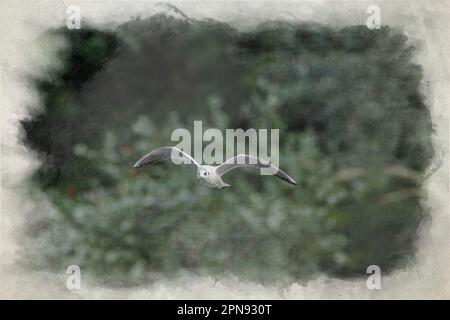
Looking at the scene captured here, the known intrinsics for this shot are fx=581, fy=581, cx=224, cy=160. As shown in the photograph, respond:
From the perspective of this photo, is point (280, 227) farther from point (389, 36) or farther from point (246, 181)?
point (389, 36)

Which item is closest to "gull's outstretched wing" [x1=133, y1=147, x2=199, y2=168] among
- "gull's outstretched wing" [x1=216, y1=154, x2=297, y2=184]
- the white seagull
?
the white seagull

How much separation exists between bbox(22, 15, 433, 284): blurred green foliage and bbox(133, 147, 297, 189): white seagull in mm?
69

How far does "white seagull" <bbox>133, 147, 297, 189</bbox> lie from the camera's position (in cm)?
238

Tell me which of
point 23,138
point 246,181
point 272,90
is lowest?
point 246,181

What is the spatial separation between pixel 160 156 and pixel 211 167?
9.5 inches

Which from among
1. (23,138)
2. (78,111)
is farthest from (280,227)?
(23,138)

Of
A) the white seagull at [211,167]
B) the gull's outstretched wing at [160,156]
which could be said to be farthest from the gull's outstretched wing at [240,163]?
the gull's outstretched wing at [160,156]

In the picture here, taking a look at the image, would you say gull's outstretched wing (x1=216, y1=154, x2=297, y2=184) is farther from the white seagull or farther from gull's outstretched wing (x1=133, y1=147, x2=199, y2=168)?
gull's outstretched wing (x1=133, y1=147, x2=199, y2=168)

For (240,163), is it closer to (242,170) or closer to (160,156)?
(242,170)

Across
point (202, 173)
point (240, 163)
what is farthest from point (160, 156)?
point (240, 163)

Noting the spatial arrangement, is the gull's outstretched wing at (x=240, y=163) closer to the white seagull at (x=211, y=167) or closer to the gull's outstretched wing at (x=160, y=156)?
the white seagull at (x=211, y=167)

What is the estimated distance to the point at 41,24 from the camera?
2.57 meters

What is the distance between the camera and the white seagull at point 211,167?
238 cm

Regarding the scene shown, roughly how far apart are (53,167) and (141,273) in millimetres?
601
